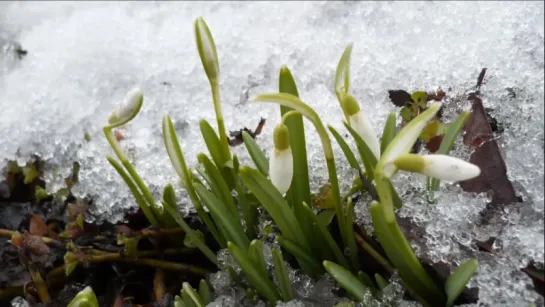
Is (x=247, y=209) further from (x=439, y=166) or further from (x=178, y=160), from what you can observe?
(x=439, y=166)

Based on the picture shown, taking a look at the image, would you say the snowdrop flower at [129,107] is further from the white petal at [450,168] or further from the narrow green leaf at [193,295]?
the white petal at [450,168]

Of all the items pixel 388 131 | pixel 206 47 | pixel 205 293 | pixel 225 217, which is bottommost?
pixel 205 293

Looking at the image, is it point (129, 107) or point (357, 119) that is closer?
point (357, 119)

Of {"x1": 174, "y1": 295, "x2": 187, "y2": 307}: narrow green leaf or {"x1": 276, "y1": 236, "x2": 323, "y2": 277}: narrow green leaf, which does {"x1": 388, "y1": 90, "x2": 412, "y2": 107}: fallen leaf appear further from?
{"x1": 174, "y1": 295, "x2": 187, "y2": 307}: narrow green leaf

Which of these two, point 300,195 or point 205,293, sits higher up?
point 300,195

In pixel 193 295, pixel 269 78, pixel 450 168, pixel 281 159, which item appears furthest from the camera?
pixel 269 78

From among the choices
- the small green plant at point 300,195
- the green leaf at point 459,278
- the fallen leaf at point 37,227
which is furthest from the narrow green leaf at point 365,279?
the fallen leaf at point 37,227

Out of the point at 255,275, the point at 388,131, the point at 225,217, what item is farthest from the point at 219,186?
the point at 388,131
